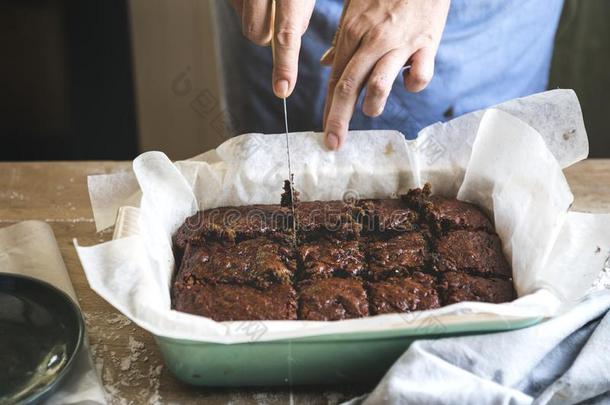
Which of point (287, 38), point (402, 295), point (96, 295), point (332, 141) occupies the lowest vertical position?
point (96, 295)

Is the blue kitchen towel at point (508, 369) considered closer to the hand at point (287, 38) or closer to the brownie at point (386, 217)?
the brownie at point (386, 217)

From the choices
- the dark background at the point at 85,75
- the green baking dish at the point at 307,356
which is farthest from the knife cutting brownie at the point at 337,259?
the dark background at the point at 85,75

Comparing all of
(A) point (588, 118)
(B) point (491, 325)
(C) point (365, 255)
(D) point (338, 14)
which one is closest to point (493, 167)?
(C) point (365, 255)

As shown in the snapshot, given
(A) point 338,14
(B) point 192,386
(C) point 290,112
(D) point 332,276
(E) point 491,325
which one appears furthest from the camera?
(C) point 290,112

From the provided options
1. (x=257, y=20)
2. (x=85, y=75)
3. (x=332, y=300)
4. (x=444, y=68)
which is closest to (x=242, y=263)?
(x=332, y=300)

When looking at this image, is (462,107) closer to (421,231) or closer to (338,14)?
(338,14)

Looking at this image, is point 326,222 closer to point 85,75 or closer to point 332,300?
point 332,300
